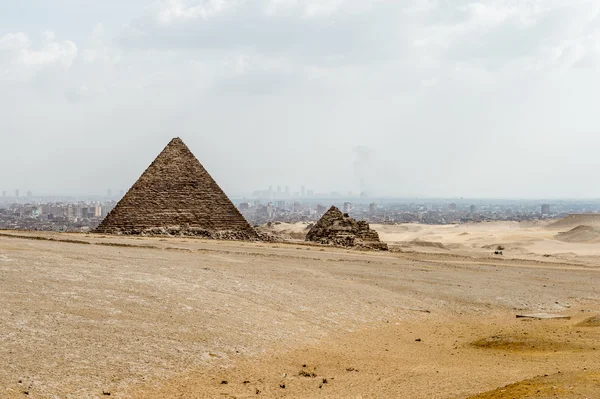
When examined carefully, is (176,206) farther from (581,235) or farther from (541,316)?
(581,235)

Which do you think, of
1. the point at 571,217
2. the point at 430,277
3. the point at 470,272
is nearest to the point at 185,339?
the point at 430,277

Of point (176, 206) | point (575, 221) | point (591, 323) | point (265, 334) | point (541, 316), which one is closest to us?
point (265, 334)

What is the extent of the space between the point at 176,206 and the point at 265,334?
2403 cm

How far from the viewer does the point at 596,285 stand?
23219 mm

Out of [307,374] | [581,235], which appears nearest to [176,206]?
[307,374]

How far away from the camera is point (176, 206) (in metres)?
34.4

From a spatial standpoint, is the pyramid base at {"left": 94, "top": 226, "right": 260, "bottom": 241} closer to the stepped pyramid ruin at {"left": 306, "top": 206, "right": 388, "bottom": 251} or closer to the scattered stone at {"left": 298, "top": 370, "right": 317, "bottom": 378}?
the stepped pyramid ruin at {"left": 306, "top": 206, "right": 388, "bottom": 251}

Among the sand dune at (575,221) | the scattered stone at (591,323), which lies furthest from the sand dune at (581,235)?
the scattered stone at (591,323)

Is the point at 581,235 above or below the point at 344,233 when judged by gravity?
below

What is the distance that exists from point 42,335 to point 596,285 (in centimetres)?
2067

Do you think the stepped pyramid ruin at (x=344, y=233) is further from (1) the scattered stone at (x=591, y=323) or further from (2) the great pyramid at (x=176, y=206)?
(1) the scattered stone at (x=591, y=323)

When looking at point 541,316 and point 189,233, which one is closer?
point 541,316

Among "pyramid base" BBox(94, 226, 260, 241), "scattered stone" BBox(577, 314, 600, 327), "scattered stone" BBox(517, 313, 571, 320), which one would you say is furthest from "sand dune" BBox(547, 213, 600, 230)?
"scattered stone" BBox(577, 314, 600, 327)

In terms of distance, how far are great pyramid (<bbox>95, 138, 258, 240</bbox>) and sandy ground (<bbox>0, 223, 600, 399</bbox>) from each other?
13585 millimetres
